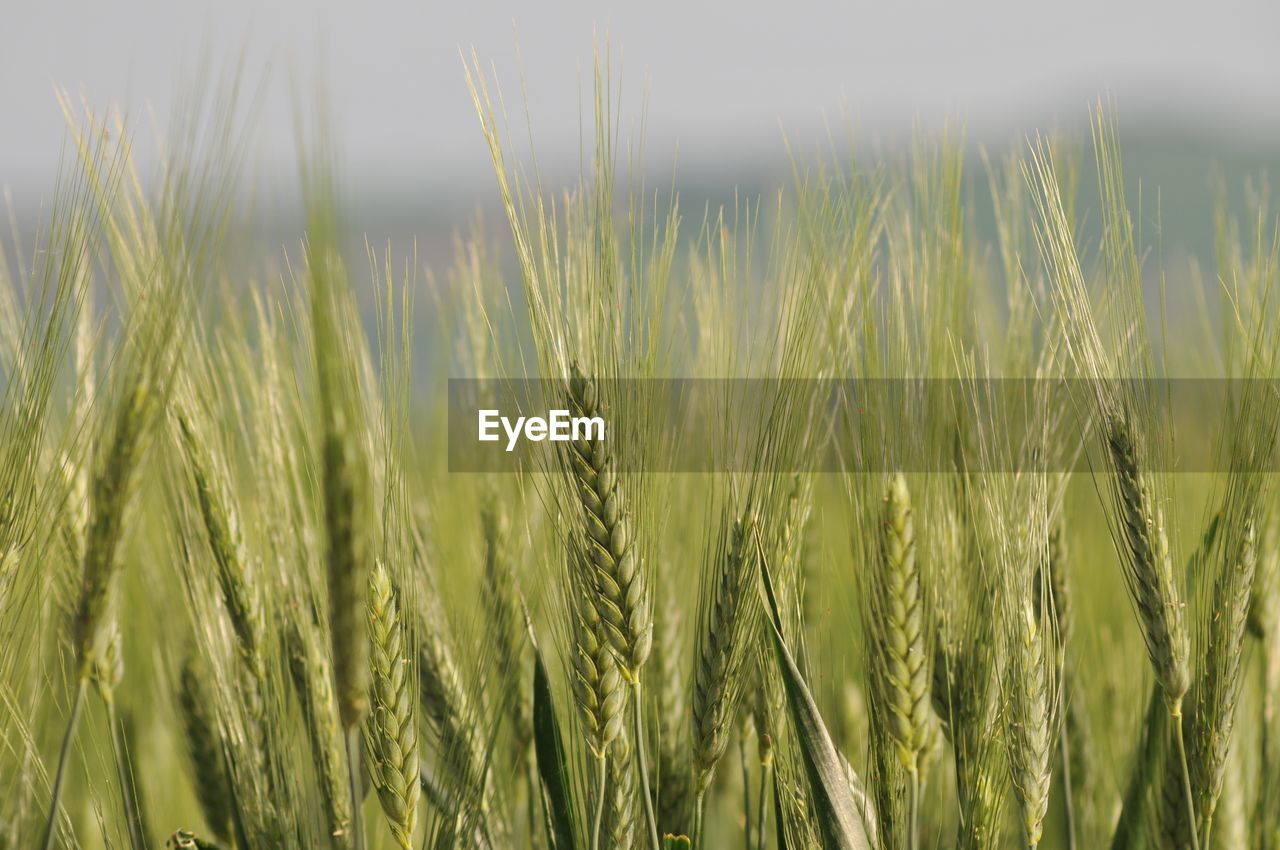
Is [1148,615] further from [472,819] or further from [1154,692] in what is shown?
[472,819]

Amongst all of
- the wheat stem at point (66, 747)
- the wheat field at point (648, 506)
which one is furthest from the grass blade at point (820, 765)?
the wheat stem at point (66, 747)

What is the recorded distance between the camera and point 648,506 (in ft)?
4.07

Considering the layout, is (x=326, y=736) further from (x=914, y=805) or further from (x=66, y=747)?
(x=914, y=805)

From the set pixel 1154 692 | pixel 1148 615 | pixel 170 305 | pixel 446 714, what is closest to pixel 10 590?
pixel 170 305

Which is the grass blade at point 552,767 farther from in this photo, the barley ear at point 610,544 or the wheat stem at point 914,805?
the wheat stem at point 914,805

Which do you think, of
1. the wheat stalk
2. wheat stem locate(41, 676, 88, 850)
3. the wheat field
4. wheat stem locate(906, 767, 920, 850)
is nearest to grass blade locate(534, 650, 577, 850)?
the wheat field

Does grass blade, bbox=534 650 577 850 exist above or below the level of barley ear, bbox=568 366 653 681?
below

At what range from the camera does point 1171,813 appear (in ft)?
4.78

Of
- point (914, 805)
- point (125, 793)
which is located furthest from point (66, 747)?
point (914, 805)

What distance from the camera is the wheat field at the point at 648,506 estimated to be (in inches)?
44.5

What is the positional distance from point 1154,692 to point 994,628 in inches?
14.6

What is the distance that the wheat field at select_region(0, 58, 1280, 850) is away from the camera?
3.71 feet

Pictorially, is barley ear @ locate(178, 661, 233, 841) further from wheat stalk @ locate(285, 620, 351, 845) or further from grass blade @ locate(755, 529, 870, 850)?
grass blade @ locate(755, 529, 870, 850)

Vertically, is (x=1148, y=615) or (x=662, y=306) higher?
(x=662, y=306)
